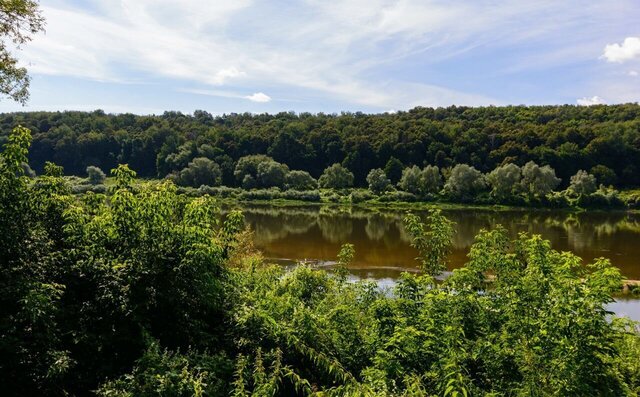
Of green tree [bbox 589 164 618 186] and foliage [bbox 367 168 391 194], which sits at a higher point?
green tree [bbox 589 164 618 186]

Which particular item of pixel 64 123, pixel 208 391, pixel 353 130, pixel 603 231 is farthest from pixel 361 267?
pixel 64 123

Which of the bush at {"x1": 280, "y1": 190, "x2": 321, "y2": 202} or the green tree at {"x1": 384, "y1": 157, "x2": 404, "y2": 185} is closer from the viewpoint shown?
the bush at {"x1": 280, "y1": 190, "x2": 321, "y2": 202}

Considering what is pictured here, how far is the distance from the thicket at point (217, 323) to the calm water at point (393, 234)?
1030 inches

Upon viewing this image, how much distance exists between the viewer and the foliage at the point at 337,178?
11306 centimetres

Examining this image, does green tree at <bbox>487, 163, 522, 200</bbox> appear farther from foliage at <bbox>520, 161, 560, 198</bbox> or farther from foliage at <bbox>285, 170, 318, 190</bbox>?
foliage at <bbox>285, 170, 318, 190</bbox>

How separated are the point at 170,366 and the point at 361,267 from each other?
116 ft

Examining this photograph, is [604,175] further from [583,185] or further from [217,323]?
[217,323]

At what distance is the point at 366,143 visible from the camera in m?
126

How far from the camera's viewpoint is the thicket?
7.96 metres

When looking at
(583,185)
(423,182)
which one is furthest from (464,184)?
(583,185)

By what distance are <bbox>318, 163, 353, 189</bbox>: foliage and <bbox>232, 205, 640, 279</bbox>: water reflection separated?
20949mm

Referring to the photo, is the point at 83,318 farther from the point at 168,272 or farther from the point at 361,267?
the point at 361,267

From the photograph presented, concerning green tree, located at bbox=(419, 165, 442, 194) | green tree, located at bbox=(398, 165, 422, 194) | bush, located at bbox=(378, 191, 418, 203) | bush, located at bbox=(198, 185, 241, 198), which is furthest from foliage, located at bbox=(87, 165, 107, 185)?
green tree, located at bbox=(419, 165, 442, 194)

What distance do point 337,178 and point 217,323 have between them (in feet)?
338
